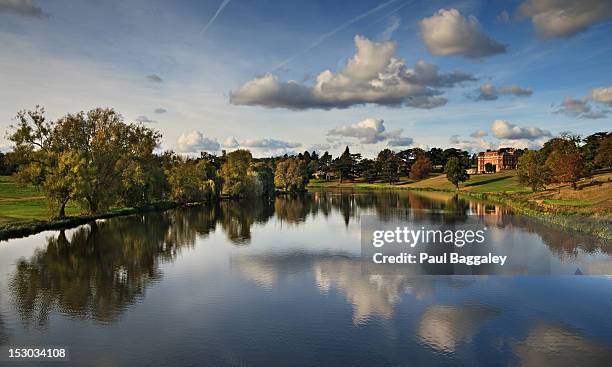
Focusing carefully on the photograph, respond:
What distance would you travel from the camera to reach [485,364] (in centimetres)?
1571

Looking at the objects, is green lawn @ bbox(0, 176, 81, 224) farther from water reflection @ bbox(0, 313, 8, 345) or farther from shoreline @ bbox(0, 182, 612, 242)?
water reflection @ bbox(0, 313, 8, 345)

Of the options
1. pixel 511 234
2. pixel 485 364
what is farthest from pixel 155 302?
pixel 511 234

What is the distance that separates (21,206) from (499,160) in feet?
561

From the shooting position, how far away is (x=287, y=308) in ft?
71.8

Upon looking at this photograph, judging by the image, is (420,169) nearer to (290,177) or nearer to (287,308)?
(290,177)

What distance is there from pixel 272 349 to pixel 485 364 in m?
7.60

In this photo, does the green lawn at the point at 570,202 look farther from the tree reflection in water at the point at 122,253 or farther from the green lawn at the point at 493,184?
the green lawn at the point at 493,184

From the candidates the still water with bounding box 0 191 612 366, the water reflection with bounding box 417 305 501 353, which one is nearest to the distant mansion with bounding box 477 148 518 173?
the still water with bounding box 0 191 612 366

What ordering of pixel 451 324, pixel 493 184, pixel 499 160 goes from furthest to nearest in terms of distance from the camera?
pixel 499 160 < pixel 493 184 < pixel 451 324

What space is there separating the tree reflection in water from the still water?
0.17m

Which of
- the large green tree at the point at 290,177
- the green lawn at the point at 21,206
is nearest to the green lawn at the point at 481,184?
the large green tree at the point at 290,177

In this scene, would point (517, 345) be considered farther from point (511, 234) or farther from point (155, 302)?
point (511, 234)

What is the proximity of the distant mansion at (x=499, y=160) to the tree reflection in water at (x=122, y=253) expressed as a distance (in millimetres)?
128771

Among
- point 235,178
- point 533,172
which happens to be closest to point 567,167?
point 533,172
